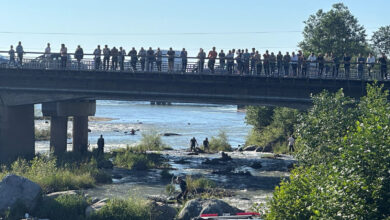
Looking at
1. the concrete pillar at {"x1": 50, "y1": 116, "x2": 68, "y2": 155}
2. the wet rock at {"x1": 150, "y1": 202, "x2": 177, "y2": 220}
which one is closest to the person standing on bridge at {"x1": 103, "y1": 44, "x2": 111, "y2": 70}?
the concrete pillar at {"x1": 50, "y1": 116, "x2": 68, "y2": 155}

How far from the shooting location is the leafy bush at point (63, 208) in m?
22.6

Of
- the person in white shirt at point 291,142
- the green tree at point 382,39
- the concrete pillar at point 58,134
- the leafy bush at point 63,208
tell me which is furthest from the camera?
the green tree at point 382,39

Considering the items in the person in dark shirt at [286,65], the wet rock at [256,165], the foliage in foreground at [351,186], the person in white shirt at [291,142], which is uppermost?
the person in dark shirt at [286,65]

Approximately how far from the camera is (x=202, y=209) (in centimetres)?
2238

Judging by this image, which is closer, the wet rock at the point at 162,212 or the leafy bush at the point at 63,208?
the wet rock at the point at 162,212

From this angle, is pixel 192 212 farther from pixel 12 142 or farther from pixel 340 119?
pixel 12 142

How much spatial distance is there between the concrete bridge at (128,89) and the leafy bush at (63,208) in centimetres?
1538

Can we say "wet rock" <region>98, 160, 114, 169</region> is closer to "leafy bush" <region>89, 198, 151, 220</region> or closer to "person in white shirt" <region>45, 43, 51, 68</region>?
"person in white shirt" <region>45, 43, 51, 68</region>

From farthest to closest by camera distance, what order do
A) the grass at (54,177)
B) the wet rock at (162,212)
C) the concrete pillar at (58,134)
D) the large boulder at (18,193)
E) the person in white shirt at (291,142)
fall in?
1. the person in white shirt at (291,142)
2. the concrete pillar at (58,134)
3. the grass at (54,177)
4. the large boulder at (18,193)
5. the wet rock at (162,212)

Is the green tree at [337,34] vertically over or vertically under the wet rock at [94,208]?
over

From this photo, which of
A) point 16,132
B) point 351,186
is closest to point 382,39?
point 16,132

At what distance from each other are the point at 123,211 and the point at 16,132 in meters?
21.4

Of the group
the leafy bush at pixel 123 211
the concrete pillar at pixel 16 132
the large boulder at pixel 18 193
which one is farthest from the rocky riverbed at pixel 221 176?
the concrete pillar at pixel 16 132

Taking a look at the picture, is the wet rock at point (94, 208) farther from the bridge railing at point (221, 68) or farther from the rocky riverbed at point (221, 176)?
the bridge railing at point (221, 68)
